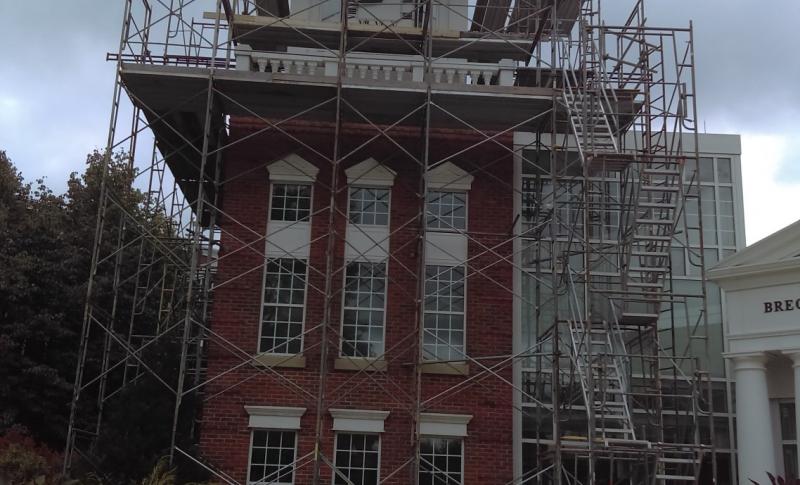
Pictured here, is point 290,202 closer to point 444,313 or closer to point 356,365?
point 356,365

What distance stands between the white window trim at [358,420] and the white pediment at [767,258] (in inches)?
248

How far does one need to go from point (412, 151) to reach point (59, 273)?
30.8ft

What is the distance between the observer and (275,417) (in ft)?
50.7

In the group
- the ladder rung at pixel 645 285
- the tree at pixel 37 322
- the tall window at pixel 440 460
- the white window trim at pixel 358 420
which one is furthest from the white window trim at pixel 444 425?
the tree at pixel 37 322

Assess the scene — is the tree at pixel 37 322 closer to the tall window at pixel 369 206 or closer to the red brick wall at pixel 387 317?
the red brick wall at pixel 387 317

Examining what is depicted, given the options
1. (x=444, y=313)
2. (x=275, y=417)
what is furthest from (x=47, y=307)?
(x=444, y=313)

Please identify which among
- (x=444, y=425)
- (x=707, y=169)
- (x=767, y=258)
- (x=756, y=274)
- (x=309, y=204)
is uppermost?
(x=707, y=169)

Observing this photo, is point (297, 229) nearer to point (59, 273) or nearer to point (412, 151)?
point (412, 151)

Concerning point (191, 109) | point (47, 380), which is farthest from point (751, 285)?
point (47, 380)

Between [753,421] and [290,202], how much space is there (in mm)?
9069

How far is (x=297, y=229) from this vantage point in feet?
54.4

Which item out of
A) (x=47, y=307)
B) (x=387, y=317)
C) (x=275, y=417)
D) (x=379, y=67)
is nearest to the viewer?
(x=275, y=417)

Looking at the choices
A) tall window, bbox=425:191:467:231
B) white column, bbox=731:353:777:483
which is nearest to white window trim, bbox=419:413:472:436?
tall window, bbox=425:191:467:231

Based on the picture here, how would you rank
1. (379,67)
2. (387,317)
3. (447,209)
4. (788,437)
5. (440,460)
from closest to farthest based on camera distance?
(788,437) → (440,460) → (387,317) → (379,67) → (447,209)
